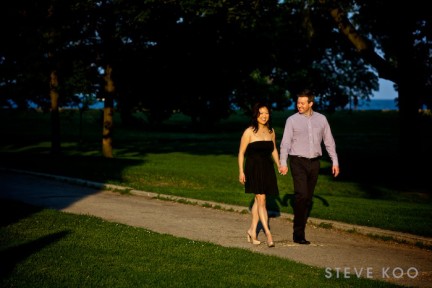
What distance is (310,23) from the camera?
75.6ft

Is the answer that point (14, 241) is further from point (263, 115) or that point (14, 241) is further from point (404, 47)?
point (404, 47)

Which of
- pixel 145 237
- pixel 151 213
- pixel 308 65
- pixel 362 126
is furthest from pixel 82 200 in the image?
pixel 362 126

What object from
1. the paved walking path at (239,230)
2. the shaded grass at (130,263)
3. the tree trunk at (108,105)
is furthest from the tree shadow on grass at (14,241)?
the tree trunk at (108,105)

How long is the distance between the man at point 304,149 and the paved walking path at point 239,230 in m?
0.62

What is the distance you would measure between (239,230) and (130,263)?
2.99 m

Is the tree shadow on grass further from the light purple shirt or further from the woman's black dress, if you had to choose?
the light purple shirt

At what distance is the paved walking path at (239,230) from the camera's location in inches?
261

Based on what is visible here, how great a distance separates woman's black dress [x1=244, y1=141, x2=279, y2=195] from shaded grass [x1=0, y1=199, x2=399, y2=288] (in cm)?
107

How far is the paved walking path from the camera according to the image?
6629 millimetres

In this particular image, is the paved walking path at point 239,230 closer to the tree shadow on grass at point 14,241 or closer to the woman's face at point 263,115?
the tree shadow on grass at point 14,241

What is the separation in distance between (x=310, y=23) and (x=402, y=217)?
14.3 meters

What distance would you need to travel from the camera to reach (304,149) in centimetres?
785

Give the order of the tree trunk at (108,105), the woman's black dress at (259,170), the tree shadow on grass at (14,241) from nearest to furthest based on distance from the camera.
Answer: the tree shadow on grass at (14,241), the woman's black dress at (259,170), the tree trunk at (108,105)

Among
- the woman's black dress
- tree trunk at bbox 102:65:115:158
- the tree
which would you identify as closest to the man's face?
the woman's black dress
